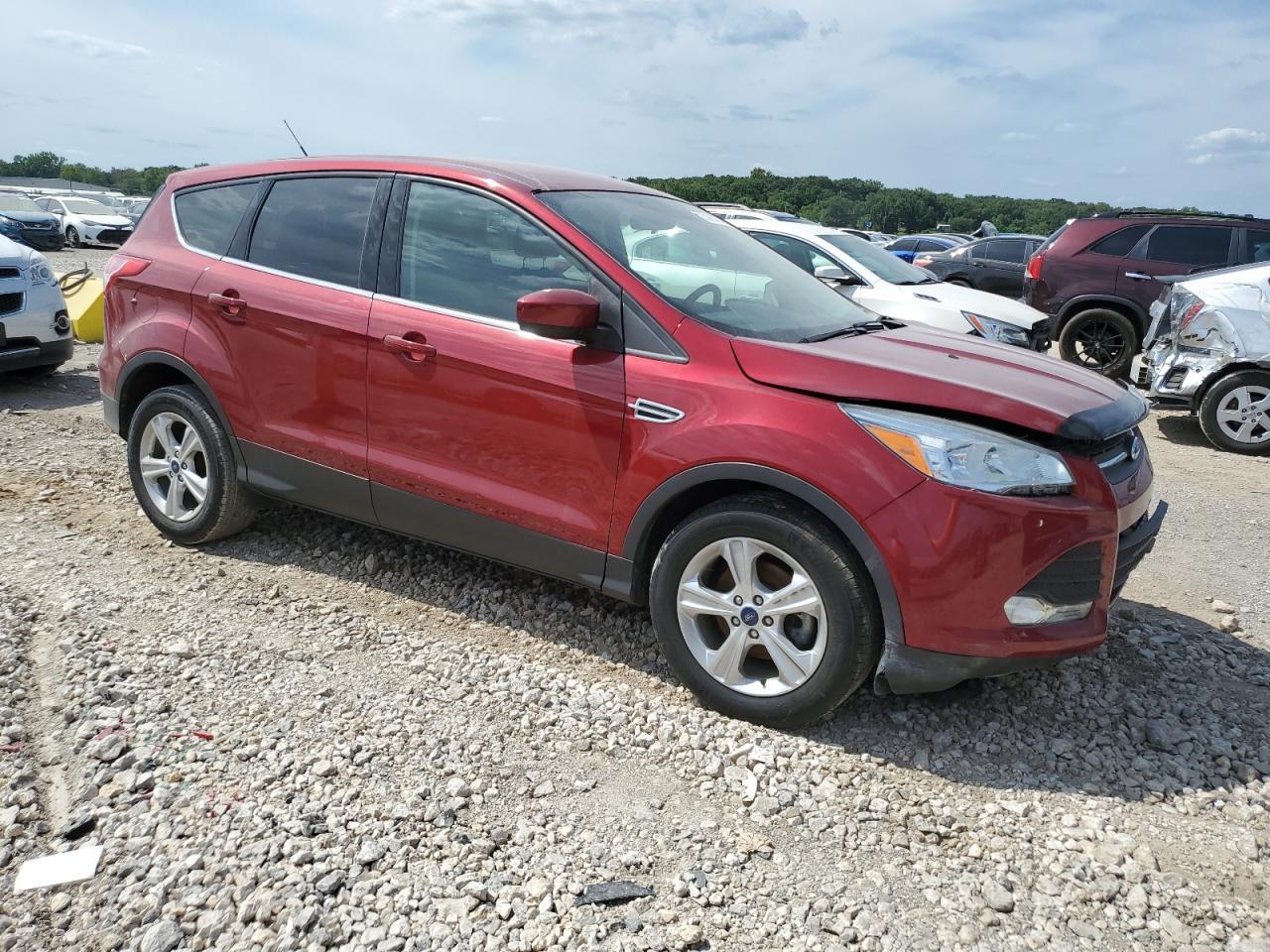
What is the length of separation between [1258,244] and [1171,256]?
821mm

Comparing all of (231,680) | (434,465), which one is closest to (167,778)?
(231,680)

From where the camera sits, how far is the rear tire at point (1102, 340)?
35.2 feet

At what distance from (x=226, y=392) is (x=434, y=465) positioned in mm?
1183

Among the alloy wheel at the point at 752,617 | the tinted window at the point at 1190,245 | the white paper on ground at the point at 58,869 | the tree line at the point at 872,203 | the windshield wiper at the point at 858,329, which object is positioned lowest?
the white paper on ground at the point at 58,869

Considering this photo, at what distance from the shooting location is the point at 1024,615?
296 centimetres

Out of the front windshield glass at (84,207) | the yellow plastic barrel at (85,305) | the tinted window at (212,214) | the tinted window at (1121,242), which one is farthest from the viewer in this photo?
the front windshield glass at (84,207)

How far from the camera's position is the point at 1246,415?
25.3ft

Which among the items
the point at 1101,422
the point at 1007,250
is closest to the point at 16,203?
the point at 1007,250

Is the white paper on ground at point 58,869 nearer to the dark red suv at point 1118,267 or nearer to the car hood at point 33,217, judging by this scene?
the dark red suv at point 1118,267

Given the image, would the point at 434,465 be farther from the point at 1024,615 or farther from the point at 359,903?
the point at 1024,615

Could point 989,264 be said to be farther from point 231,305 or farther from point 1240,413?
point 231,305

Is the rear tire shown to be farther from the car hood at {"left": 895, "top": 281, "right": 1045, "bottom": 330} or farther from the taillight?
Answer: the taillight

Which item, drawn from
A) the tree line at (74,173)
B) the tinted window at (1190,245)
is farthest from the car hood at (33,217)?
the tree line at (74,173)

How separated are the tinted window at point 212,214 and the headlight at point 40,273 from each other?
4247 mm
